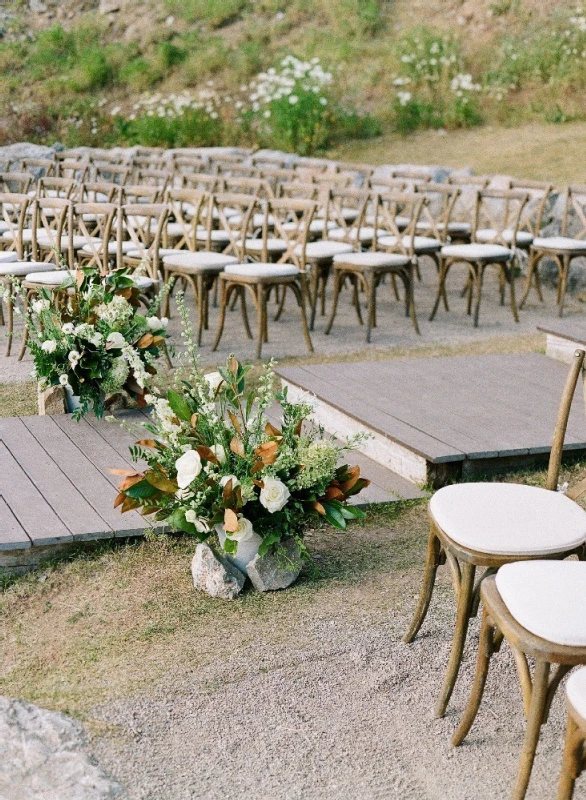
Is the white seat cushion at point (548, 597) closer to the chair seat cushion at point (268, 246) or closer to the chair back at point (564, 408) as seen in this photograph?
the chair back at point (564, 408)

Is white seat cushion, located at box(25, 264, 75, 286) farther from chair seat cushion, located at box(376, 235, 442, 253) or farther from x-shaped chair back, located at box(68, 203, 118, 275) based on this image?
chair seat cushion, located at box(376, 235, 442, 253)

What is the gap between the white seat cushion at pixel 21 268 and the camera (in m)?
6.69

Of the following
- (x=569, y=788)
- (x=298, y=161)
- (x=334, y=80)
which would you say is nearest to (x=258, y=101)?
(x=334, y=80)

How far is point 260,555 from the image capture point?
348cm

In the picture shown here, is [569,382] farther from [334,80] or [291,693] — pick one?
[334,80]

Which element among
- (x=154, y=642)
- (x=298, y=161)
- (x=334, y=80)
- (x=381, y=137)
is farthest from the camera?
(x=334, y=80)

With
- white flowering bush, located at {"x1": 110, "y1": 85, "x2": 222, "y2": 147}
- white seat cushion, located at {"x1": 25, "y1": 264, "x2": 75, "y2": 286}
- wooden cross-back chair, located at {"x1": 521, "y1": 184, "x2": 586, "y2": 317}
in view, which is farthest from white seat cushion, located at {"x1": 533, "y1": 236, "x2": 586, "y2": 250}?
white flowering bush, located at {"x1": 110, "y1": 85, "x2": 222, "y2": 147}

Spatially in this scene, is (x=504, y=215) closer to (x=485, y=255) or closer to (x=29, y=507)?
(x=485, y=255)

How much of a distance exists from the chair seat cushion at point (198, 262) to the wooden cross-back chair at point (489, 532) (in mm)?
4070

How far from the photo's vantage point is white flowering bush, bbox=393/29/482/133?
13.4 m

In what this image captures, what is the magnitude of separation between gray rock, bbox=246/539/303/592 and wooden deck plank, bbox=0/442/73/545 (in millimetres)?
679

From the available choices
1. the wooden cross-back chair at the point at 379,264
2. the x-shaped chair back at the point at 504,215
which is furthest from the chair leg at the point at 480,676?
the x-shaped chair back at the point at 504,215

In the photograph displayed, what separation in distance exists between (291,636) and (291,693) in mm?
311

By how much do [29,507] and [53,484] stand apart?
267mm
